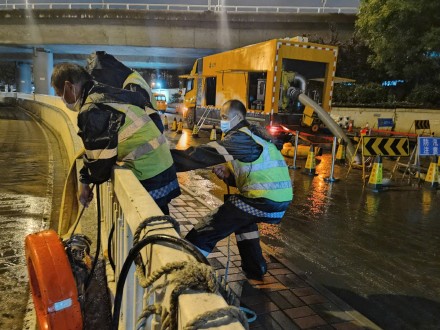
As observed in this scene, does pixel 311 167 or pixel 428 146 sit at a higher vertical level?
pixel 428 146

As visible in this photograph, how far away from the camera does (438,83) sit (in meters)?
20.4

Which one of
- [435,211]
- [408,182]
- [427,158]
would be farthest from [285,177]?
[427,158]

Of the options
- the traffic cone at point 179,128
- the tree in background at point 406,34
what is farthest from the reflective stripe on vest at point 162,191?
the tree in background at point 406,34

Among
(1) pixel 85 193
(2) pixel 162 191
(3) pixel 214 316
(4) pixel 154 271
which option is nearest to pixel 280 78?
(2) pixel 162 191

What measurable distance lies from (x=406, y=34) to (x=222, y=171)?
19.1 meters

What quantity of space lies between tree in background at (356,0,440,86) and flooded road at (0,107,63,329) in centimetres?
1675

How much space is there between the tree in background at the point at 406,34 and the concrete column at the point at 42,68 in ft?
85.2

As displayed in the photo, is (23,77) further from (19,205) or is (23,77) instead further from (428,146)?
(428,146)

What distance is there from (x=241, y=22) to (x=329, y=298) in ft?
91.1

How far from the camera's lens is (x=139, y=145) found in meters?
2.94

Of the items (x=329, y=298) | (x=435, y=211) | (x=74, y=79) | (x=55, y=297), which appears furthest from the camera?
(x=435, y=211)

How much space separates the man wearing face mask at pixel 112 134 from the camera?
2648 mm

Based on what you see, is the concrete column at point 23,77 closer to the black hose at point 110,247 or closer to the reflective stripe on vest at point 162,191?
the black hose at point 110,247

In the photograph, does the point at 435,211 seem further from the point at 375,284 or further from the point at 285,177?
the point at 285,177
